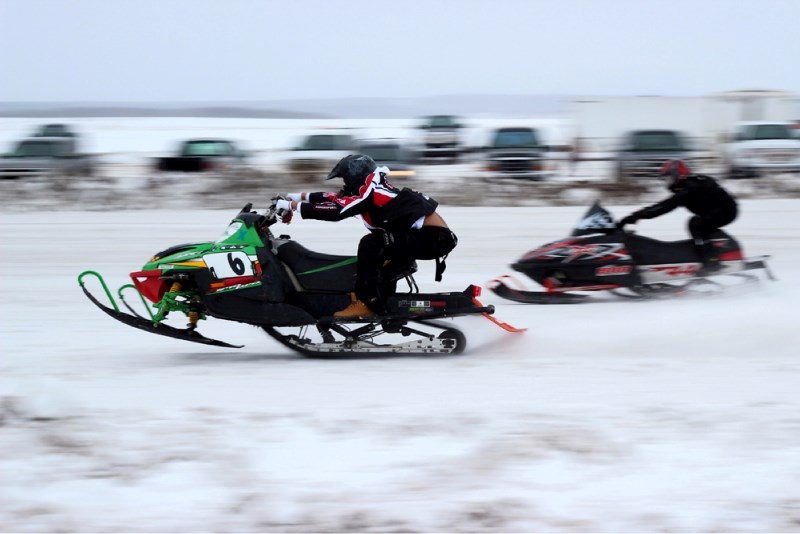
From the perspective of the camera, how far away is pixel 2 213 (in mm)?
19594

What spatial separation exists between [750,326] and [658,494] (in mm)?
3927

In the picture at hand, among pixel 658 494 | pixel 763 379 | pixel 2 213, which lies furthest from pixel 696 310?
pixel 2 213

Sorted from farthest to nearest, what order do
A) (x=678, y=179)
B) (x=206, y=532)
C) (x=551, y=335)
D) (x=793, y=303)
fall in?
1. (x=678, y=179)
2. (x=793, y=303)
3. (x=551, y=335)
4. (x=206, y=532)

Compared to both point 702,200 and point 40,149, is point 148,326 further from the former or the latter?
point 40,149

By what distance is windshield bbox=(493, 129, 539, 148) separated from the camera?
23.4 m

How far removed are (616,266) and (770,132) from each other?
1437 cm

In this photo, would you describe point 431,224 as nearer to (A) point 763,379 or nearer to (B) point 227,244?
(B) point 227,244

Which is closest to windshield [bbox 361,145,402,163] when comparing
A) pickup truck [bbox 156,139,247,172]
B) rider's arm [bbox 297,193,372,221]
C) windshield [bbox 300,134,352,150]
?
windshield [bbox 300,134,352,150]

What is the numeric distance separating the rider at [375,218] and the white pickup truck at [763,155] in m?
16.7

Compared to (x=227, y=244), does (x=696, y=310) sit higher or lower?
lower

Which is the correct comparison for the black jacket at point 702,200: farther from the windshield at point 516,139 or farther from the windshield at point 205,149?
the windshield at point 205,149

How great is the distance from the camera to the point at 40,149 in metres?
23.1

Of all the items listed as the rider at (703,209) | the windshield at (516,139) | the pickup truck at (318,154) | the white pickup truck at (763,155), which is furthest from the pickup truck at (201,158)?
the rider at (703,209)

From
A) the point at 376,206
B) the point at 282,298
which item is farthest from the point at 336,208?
the point at 282,298
